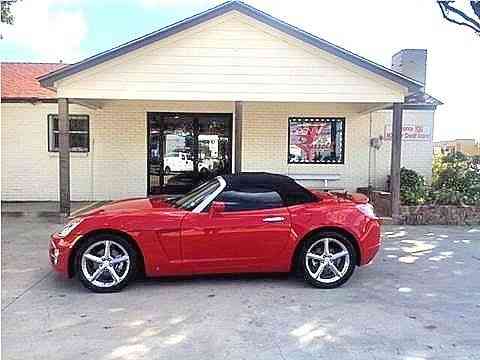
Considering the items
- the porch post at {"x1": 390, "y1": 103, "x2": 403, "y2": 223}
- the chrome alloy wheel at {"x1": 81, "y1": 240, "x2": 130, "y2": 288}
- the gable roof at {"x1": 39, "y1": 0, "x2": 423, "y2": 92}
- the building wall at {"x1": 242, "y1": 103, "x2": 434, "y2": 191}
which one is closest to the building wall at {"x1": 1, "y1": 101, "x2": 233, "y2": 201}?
the building wall at {"x1": 242, "y1": 103, "x2": 434, "y2": 191}

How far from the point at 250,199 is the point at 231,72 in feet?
16.7

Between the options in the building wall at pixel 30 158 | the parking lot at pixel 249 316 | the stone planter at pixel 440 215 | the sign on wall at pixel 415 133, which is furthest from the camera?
the sign on wall at pixel 415 133

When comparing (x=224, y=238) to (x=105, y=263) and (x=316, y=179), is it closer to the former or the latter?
(x=105, y=263)

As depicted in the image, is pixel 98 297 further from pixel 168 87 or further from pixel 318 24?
pixel 318 24

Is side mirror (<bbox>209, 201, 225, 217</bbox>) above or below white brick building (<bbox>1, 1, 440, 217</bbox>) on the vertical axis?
below

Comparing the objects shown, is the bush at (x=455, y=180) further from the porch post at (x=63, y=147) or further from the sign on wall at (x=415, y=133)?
the porch post at (x=63, y=147)

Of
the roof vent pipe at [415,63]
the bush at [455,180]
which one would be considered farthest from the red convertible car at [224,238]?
the roof vent pipe at [415,63]

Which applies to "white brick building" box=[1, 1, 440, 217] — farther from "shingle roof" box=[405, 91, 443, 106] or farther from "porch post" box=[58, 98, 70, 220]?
"porch post" box=[58, 98, 70, 220]

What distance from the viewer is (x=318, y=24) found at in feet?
61.6

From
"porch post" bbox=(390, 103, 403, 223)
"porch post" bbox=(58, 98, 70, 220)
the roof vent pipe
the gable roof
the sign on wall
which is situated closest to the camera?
the gable roof

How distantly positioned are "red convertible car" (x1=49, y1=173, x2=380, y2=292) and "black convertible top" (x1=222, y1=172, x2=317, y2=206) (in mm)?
14

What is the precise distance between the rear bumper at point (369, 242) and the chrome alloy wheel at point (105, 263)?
2.89 m

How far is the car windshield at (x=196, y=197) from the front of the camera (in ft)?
20.8

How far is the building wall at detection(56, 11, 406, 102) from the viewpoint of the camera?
10.7 meters
